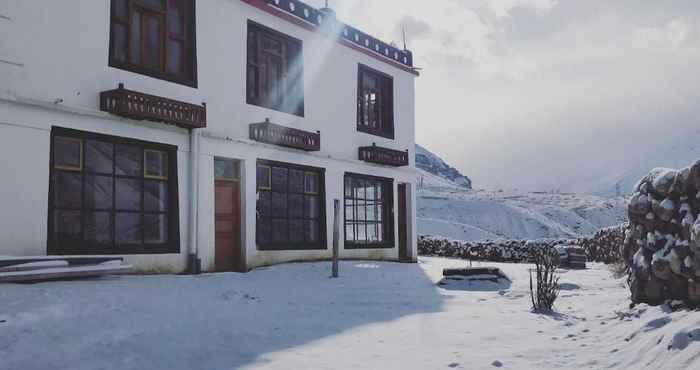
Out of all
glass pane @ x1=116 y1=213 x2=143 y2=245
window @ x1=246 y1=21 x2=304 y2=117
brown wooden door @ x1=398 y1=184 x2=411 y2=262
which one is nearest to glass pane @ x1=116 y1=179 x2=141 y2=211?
glass pane @ x1=116 y1=213 x2=143 y2=245

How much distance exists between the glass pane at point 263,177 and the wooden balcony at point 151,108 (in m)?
2.23

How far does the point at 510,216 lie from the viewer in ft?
179

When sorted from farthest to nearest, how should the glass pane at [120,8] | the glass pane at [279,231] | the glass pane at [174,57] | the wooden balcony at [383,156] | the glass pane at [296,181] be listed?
the wooden balcony at [383,156], the glass pane at [296,181], the glass pane at [279,231], the glass pane at [174,57], the glass pane at [120,8]

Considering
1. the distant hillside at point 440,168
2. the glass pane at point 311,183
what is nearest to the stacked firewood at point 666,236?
the glass pane at point 311,183

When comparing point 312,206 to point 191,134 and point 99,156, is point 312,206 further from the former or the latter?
point 99,156

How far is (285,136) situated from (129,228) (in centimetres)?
439

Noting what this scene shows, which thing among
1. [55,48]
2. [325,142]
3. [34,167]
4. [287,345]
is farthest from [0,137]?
[325,142]

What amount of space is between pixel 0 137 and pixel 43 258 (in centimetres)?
203

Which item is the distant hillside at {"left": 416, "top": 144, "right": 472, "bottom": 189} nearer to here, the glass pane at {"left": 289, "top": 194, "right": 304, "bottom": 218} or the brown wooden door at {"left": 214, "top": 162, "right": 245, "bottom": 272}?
the glass pane at {"left": 289, "top": 194, "right": 304, "bottom": 218}

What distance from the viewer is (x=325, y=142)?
52.8 ft

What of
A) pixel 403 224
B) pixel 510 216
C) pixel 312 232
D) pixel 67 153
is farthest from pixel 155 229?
pixel 510 216

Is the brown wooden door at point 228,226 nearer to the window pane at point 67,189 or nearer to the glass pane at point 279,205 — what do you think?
the glass pane at point 279,205

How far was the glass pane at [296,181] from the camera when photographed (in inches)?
592

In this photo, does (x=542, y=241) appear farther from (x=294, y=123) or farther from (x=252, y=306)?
(x=252, y=306)
